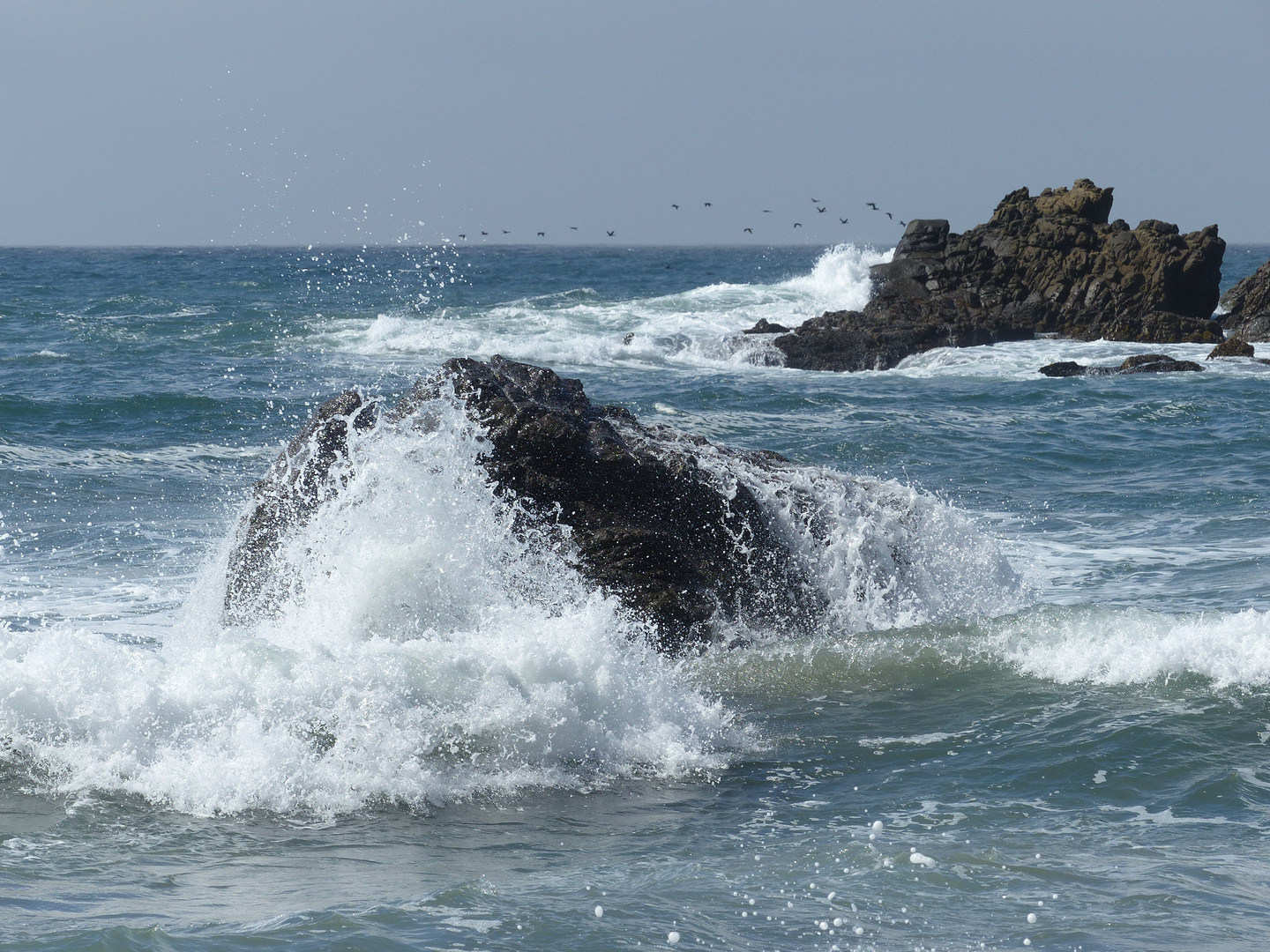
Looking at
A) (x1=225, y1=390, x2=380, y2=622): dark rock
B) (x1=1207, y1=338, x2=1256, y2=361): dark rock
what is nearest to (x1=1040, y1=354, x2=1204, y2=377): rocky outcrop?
(x1=1207, y1=338, x2=1256, y2=361): dark rock

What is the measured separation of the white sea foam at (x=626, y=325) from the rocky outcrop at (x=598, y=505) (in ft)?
58.7

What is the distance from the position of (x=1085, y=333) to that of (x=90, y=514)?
74.6 feet

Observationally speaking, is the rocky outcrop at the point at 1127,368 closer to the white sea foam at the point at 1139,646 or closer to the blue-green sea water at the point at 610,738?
the blue-green sea water at the point at 610,738

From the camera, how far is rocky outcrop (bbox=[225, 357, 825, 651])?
7375 mm

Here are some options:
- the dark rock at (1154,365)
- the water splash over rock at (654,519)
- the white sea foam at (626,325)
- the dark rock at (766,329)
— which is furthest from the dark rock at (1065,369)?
the water splash over rock at (654,519)

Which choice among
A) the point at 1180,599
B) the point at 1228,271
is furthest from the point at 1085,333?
the point at 1228,271

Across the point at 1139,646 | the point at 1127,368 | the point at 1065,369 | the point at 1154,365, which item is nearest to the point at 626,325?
the point at 1065,369

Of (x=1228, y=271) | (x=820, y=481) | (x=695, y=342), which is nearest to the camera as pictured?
(x=820, y=481)

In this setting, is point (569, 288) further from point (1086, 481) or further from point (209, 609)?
point (209, 609)

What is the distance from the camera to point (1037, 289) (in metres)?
29.5

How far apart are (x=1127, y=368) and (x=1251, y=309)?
8502mm

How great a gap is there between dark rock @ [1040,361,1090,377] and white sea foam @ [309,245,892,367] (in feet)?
17.8

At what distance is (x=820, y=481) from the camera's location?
27.8 feet

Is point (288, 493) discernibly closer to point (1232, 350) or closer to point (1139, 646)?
point (1139, 646)
